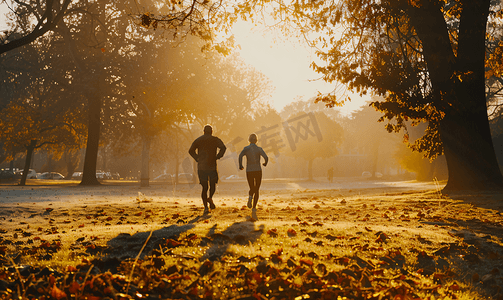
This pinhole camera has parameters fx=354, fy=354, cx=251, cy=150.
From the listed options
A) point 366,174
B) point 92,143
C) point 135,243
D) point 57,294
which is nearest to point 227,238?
point 135,243

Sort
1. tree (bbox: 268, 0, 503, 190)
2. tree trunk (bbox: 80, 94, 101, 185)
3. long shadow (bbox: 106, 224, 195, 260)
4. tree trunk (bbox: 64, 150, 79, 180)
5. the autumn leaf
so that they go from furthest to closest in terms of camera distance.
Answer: tree trunk (bbox: 64, 150, 79, 180) → tree trunk (bbox: 80, 94, 101, 185) → tree (bbox: 268, 0, 503, 190) → long shadow (bbox: 106, 224, 195, 260) → the autumn leaf

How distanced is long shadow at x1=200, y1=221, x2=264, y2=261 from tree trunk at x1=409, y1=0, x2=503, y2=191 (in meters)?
8.49

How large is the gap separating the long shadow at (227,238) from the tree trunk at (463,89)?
849 cm

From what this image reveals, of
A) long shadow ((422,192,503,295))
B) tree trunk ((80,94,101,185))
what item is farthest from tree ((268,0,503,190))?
tree trunk ((80,94,101,185))

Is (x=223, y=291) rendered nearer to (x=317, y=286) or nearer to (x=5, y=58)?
(x=317, y=286)

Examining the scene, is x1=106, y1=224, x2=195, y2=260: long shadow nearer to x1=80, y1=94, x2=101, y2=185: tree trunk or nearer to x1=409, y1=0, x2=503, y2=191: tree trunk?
x1=409, y1=0, x2=503, y2=191: tree trunk

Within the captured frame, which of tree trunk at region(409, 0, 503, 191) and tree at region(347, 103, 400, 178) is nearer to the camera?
tree trunk at region(409, 0, 503, 191)

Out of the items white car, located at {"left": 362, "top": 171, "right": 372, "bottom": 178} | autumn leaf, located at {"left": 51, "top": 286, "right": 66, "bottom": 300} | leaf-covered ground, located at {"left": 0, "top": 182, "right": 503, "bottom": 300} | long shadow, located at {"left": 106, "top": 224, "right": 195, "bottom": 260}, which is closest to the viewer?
autumn leaf, located at {"left": 51, "top": 286, "right": 66, "bottom": 300}

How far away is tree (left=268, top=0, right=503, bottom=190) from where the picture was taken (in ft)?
36.6

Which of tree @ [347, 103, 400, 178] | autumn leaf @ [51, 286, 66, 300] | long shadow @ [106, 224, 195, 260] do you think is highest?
tree @ [347, 103, 400, 178]

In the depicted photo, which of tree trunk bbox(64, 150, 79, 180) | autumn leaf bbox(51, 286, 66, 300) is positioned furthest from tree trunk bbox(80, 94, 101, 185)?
tree trunk bbox(64, 150, 79, 180)

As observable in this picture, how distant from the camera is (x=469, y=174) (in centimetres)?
1258

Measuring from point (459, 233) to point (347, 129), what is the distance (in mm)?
72540

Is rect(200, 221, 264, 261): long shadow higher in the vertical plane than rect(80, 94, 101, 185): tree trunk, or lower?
lower
